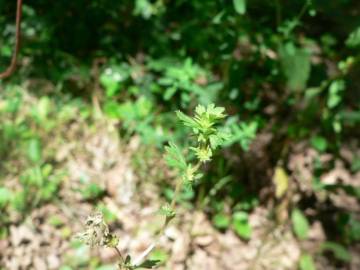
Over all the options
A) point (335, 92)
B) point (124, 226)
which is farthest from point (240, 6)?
point (124, 226)

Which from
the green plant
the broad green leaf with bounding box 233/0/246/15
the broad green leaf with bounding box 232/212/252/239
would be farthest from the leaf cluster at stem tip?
the broad green leaf with bounding box 232/212/252/239

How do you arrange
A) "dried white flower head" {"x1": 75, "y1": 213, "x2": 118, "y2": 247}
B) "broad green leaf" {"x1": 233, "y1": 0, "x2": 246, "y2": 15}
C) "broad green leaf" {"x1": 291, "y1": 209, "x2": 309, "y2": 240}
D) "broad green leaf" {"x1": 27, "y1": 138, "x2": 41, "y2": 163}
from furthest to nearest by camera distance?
1. "broad green leaf" {"x1": 291, "y1": 209, "x2": 309, "y2": 240}
2. "broad green leaf" {"x1": 27, "y1": 138, "x2": 41, "y2": 163}
3. "broad green leaf" {"x1": 233, "y1": 0, "x2": 246, "y2": 15}
4. "dried white flower head" {"x1": 75, "y1": 213, "x2": 118, "y2": 247}

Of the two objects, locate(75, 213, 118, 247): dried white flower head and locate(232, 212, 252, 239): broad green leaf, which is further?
locate(232, 212, 252, 239): broad green leaf

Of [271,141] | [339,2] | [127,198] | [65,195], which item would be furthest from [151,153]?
[339,2]

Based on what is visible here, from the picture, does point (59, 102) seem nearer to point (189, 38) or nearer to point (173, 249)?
point (189, 38)

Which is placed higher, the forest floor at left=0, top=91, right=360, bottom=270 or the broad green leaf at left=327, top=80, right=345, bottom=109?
the broad green leaf at left=327, top=80, right=345, bottom=109

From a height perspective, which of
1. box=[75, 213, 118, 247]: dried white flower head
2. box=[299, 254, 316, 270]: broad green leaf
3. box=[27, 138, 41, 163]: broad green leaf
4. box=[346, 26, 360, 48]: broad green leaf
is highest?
box=[346, 26, 360, 48]: broad green leaf

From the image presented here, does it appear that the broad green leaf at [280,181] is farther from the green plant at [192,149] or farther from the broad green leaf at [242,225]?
the green plant at [192,149]

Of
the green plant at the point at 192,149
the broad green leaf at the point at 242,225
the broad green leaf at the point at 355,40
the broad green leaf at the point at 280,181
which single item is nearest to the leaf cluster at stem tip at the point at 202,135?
the green plant at the point at 192,149

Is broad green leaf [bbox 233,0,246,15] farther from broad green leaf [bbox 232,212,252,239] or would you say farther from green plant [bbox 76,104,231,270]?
broad green leaf [bbox 232,212,252,239]
